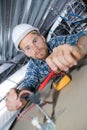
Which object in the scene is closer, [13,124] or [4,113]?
[13,124]

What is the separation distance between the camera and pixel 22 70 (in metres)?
1.61

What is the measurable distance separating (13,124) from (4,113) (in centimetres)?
28

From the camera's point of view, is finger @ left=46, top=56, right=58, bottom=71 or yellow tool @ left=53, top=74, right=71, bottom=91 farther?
yellow tool @ left=53, top=74, right=71, bottom=91

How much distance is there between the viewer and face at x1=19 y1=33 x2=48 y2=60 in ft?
4.31

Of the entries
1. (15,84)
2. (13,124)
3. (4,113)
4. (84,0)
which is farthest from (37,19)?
(13,124)

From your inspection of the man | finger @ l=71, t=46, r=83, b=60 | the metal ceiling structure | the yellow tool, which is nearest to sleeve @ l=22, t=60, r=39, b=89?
the man

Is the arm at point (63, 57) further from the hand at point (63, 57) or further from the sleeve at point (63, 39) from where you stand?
the sleeve at point (63, 39)

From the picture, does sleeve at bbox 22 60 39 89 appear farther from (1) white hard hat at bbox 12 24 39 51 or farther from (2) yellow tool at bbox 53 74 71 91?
(2) yellow tool at bbox 53 74 71 91

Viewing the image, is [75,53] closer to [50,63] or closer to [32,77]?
[50,63]

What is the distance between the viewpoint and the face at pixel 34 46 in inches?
51.8

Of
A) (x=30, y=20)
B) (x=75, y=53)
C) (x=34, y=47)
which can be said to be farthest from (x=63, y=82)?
(x=30, y=20)

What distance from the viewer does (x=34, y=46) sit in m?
1.33

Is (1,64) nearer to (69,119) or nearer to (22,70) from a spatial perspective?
(22,70)

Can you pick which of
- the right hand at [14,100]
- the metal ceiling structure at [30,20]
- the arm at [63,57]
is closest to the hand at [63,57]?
the arm at [63,57]
